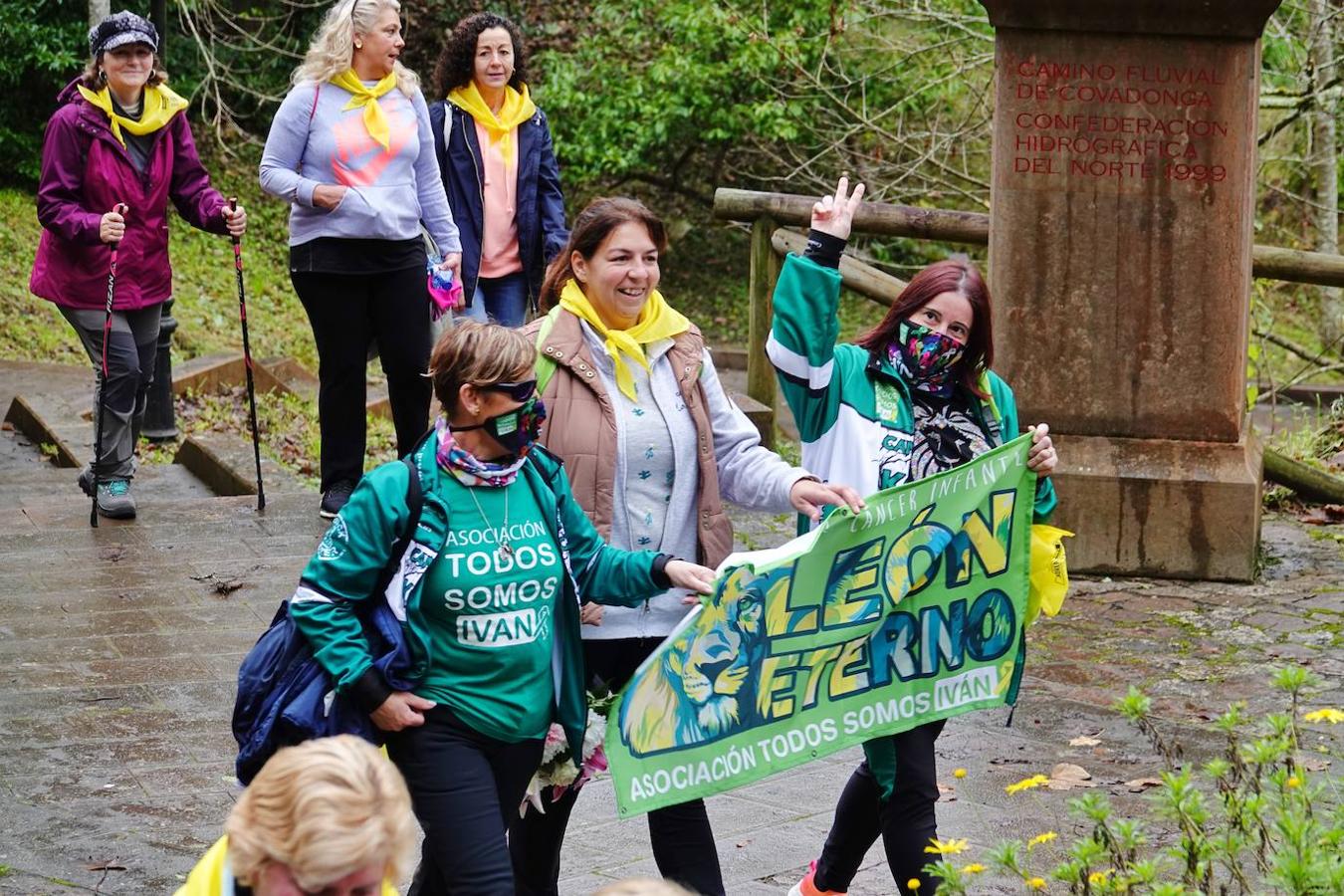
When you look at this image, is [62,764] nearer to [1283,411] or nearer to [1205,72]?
[1205,72]

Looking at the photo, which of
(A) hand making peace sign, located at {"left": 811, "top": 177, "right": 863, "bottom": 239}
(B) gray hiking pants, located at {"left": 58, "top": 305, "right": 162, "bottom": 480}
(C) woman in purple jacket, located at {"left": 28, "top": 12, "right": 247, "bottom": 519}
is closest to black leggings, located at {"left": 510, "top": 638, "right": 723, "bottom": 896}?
(A) hand making peace sign, located at {"left": 811, "top": 177, "right": 863, "bottom": 239}

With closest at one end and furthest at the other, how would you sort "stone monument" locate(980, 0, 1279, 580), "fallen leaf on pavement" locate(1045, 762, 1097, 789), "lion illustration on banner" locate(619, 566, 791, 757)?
"lion illustration on banner" locate(619, 566, 791, 757), "fallen leaf on pavement" locate(1045, 762, 1097, 789), "stone monument" locate(980, 0, 1279, 580)

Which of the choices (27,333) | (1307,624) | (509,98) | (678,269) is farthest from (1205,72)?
(678,269)

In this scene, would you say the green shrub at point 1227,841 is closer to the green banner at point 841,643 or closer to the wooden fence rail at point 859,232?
the green banner at point 841,643

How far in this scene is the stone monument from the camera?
27.5 feet

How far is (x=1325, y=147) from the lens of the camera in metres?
15.7

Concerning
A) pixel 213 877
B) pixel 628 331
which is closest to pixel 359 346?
pixel 628 331

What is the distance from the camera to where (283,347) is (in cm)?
1725

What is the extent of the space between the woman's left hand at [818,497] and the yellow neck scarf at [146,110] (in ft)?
16.6

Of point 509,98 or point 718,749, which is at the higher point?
point 509,98

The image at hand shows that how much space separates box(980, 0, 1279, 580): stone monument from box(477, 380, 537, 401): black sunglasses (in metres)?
4.84

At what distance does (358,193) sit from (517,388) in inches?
170

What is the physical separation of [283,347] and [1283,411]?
8453 mm

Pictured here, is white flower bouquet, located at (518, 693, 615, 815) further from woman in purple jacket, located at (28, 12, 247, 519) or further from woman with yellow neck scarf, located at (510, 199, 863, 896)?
woman in purple jacket, located at (28, 12, 247, 519)
